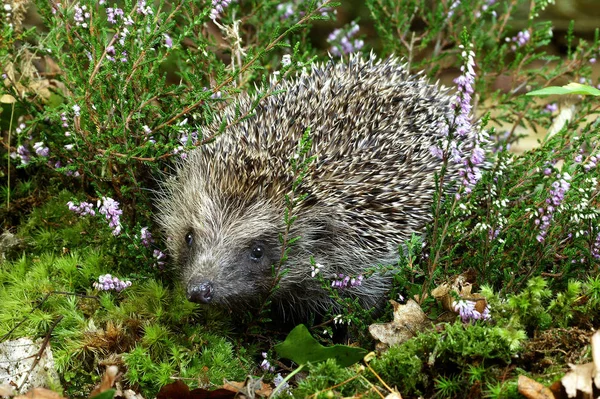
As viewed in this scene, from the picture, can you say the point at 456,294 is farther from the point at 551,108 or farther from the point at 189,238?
the point at 551,108

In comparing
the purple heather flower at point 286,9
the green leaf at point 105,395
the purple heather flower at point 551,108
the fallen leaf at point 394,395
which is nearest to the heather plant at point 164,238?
the fallen leaf at point 394,395

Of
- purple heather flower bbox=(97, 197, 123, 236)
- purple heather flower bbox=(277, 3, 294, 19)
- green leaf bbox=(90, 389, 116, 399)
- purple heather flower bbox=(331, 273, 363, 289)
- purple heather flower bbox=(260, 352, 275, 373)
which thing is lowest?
purple heather flower bbox=(260, 352, 275, 373)

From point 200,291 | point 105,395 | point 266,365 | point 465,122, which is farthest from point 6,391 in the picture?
point 465,122

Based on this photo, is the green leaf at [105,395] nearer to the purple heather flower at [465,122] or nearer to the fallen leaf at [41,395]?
the fallen leaf at [41,395]

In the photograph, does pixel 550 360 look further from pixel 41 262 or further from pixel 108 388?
pixel 41 262

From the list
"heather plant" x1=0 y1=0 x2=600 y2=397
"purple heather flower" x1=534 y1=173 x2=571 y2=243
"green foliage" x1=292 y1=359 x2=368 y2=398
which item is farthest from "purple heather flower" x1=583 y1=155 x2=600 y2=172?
"green foliage" x1=292 y1=359 x2=368 y2=398

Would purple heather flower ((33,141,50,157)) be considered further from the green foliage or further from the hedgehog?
the green foliage
